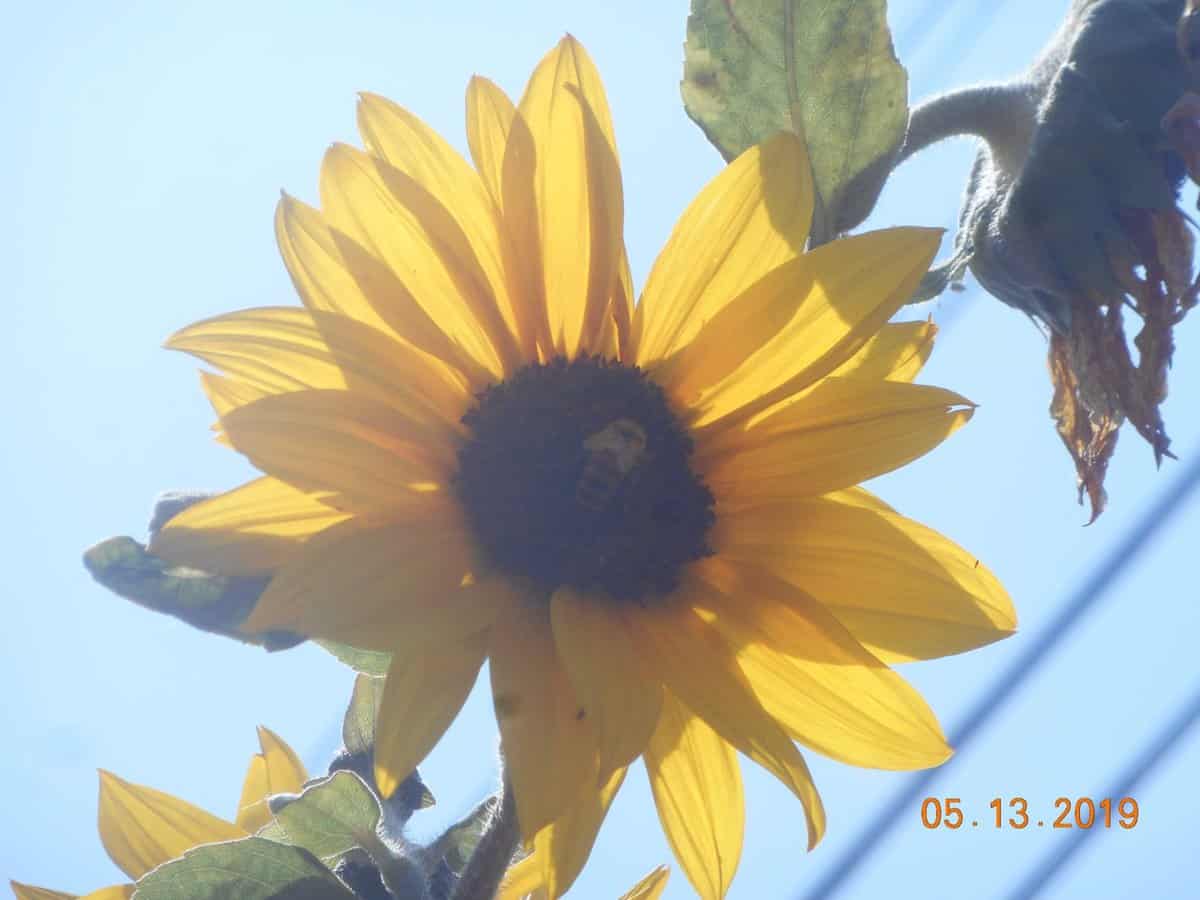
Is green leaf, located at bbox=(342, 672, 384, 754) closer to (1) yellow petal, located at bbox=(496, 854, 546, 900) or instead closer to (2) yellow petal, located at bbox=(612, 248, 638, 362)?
(1) yellow petal, located at bbox=(496, 854, 546, 900)

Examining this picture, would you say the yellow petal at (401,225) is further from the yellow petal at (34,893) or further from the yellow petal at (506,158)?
the yellow petal at (34,893)

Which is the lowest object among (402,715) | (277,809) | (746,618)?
(277,809)

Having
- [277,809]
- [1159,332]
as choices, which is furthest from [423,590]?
[1159,332]

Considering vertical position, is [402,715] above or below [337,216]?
below

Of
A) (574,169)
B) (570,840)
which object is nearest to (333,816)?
(570,840)

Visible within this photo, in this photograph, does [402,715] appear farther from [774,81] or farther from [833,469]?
[774,81]

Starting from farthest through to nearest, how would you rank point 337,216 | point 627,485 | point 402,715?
point 627,485
point 337,216
point 402,715

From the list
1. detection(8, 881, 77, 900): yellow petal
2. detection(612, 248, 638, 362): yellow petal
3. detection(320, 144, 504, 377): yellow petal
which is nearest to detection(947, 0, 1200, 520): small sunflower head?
detection(612, 248, 638, 362): yellow petal

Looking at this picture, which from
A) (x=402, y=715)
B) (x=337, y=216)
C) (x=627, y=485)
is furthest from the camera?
(x=627, y=485)

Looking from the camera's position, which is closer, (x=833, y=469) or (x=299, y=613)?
(x=299, y=613)
